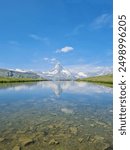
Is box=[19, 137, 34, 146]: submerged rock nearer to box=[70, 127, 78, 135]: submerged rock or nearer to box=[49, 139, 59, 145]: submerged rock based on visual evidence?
box=[49, 139, 59, 145]: submerged rock

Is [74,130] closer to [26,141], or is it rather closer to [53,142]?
[53,142]

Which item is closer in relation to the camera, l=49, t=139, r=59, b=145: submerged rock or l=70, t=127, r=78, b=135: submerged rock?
l=49, t=139, r=59, b=145: submerged rock

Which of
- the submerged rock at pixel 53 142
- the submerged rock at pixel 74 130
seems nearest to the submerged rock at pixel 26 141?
the submerged rock at pixel 53 142

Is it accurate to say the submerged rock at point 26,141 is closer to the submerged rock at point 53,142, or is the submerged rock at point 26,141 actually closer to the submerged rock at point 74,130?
the submerged rock at point 53,142

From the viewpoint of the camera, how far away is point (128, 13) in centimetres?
806

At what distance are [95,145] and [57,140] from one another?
2.40 metres

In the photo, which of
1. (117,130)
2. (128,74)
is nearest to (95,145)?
(117,130)

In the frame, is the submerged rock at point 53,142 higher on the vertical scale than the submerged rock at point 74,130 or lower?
lower

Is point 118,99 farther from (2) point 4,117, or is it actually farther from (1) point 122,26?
(2) point 4,117

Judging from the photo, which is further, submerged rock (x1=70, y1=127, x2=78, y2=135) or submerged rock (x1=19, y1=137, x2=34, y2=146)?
submerged rock (x1=70, y1=127, x2=78, y2=135)

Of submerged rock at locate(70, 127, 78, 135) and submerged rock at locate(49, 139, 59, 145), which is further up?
submerged rock at locate(70, 127, 78, 135)

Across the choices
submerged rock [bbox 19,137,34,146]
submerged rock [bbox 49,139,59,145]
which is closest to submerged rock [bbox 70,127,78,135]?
submerged rock [bbox 49,139,59,145]

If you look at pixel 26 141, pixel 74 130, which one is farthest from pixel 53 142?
pixel 74 130

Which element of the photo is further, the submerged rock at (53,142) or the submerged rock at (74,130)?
the submerged rock at (74,130)
